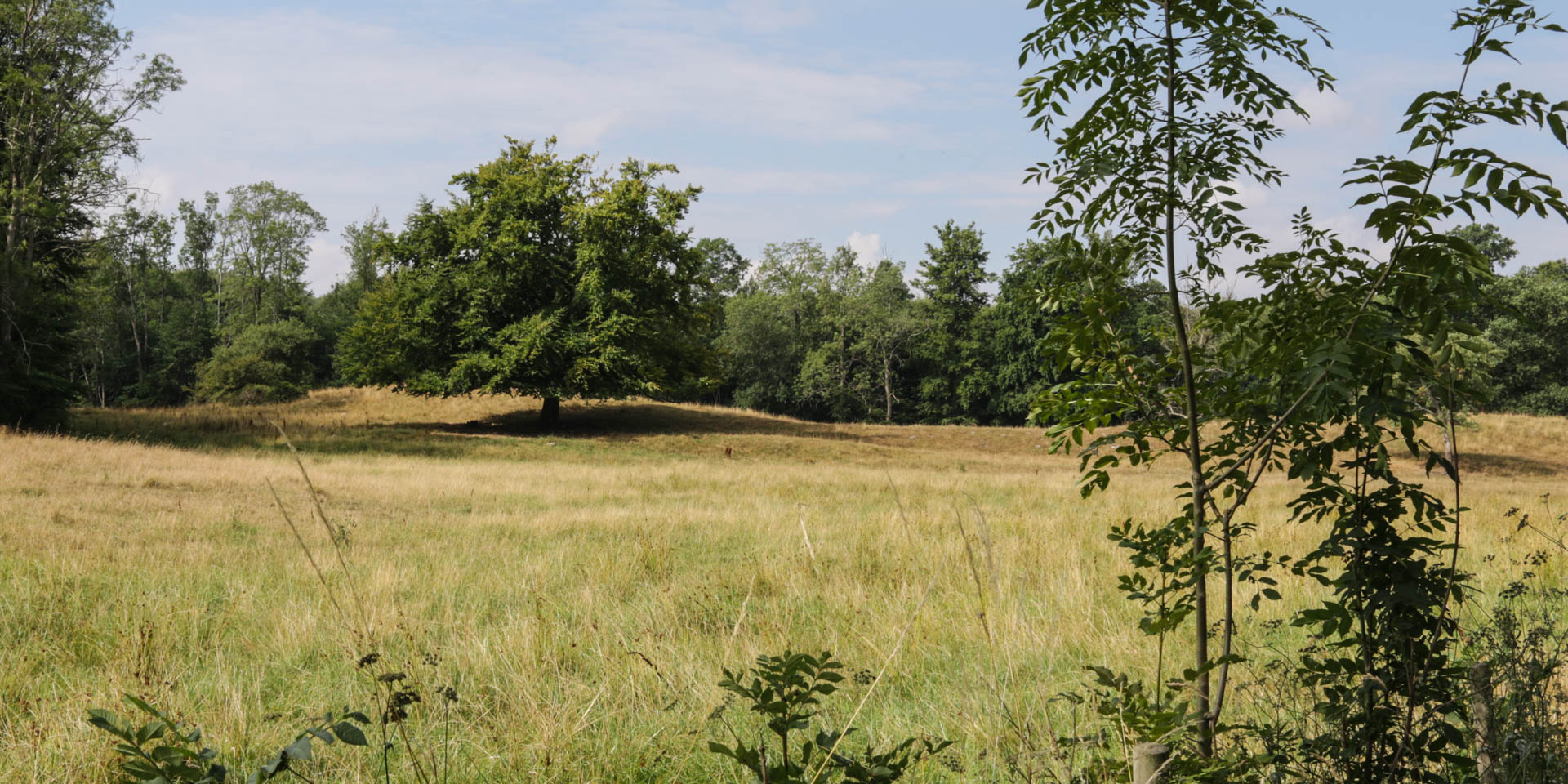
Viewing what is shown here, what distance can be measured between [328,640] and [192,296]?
7414 centimetres

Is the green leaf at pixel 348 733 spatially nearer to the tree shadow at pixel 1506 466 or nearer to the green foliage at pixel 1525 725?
the green foliage at pixel 1525 725

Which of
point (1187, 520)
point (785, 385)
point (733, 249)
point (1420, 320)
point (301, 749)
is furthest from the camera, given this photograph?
point (733, 249)

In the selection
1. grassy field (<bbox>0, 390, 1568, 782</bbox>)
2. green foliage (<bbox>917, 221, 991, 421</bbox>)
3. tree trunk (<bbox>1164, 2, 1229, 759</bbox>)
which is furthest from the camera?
green foliage (<bbox>917, 221, 991, 421</bbox>)

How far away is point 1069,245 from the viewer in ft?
8.86

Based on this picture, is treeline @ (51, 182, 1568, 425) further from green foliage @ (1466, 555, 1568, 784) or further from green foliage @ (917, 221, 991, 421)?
green foliage @ (1466, 555, 1568, 784)

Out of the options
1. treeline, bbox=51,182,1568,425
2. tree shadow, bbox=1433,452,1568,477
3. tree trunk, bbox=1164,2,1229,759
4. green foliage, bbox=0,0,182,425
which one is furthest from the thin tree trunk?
treeline, bbox=51,182,1568,425

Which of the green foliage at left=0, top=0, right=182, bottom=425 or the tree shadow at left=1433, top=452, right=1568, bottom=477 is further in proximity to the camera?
the tree shadow at left=1433, top=452, right=1568, bottom=477

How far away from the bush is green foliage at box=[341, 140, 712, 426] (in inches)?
673

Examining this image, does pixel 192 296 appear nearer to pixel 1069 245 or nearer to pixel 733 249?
pixel 733 249

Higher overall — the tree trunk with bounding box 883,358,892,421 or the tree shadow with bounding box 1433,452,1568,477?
the tree trunk with bounding box 883,358,892,421

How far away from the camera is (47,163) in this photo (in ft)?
83.3

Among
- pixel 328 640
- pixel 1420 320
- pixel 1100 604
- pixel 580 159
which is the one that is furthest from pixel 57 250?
pixel 1420 320

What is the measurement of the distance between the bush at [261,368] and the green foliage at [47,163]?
18.7 meters

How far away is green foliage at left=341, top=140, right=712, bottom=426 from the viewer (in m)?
31.9
